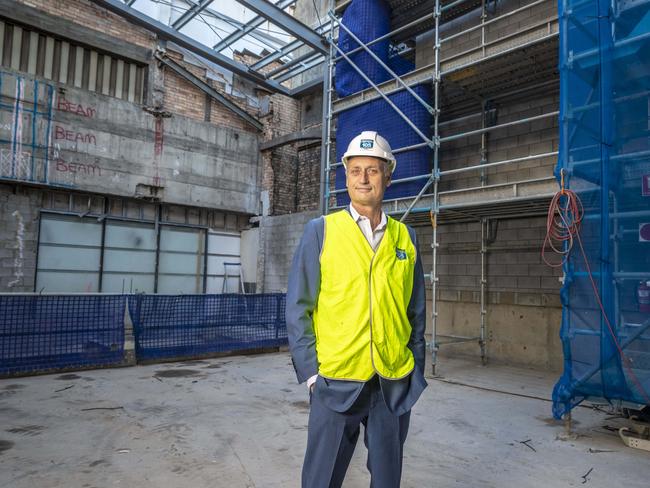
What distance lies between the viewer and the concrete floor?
3.28 m

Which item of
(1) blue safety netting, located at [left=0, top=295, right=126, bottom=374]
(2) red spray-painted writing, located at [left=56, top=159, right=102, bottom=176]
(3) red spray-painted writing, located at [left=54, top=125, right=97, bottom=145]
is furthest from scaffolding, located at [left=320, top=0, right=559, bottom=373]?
(3) red spray-painted writing, located at [left=54, top=125, right=97, bottom=145]

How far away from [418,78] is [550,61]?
2.08 meters

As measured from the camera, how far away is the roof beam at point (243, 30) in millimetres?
11328

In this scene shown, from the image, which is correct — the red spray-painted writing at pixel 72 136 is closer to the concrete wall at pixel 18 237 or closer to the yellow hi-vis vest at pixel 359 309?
the concrete wall at pixel 18 237

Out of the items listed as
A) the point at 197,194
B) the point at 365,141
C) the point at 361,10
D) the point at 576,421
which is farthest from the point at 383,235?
the point at 197,194

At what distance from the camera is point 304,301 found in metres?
2.02

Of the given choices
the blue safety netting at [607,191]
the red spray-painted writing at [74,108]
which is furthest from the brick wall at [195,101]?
the blue safety netting at [607,191]

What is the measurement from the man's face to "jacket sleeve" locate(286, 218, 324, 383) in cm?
24

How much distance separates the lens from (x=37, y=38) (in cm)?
1103

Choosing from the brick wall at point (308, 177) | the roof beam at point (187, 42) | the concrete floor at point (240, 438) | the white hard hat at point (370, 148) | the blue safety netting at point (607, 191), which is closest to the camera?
the white hard hat at point (370, 148)

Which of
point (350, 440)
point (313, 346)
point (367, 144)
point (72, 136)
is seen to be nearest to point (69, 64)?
point (72, 136)

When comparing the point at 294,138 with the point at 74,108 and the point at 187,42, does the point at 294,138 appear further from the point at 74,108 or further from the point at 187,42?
the point at 74,108

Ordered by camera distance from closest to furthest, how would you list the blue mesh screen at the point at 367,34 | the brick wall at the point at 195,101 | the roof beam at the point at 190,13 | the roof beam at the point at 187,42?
1. the blue mesh screen at the point at 367,34
2. the roof beam at the point at 190,13
3. the roof beam at the point at 187,42
4. the brick wall at the point at 195,101

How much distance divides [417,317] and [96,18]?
13466mm
